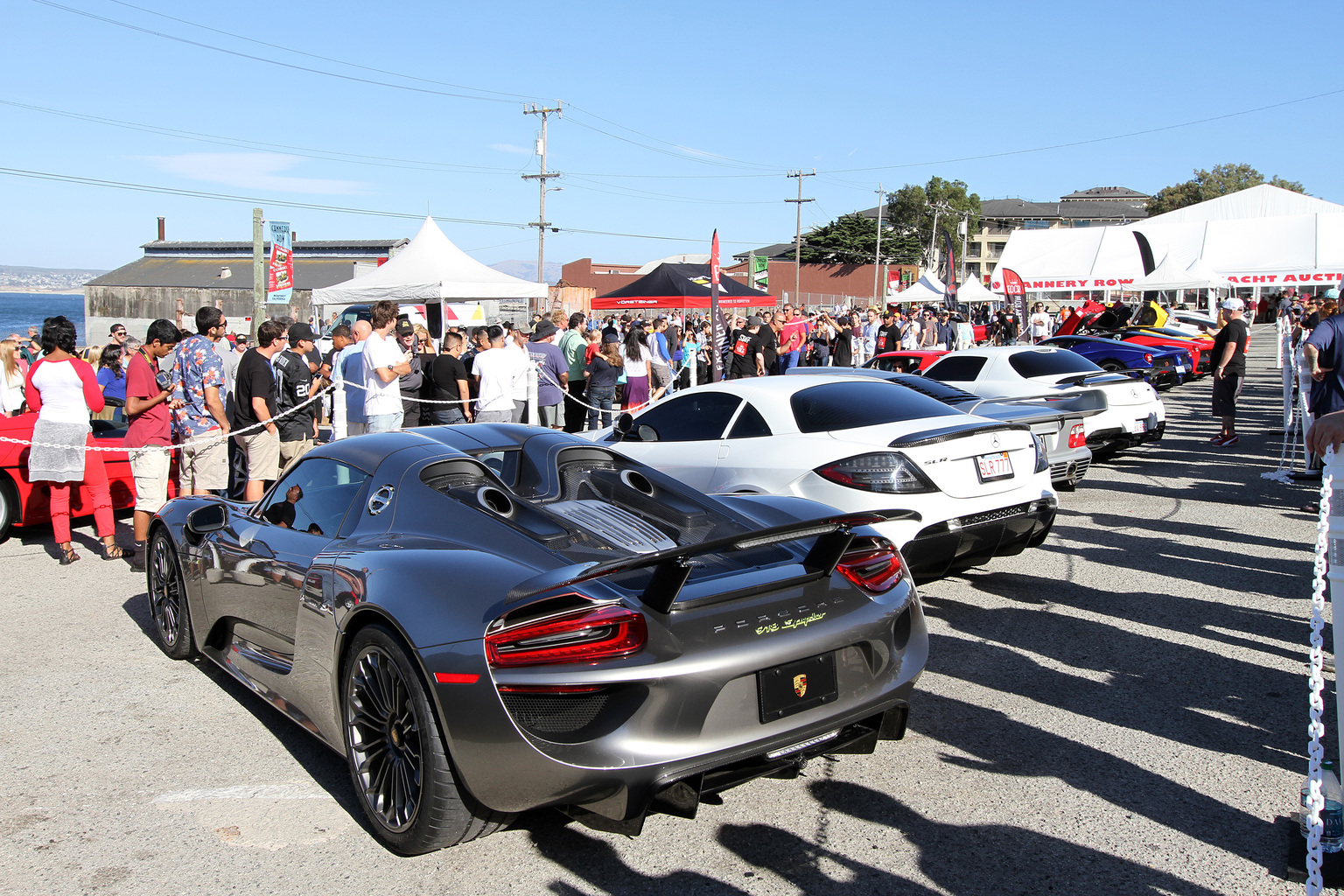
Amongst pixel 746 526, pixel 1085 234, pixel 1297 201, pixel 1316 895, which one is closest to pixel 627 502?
pixel 746 526

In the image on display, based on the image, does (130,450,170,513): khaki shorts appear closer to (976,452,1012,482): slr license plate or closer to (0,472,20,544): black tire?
(0,472,20,544): black tire

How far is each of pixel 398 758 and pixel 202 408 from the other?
5.95m

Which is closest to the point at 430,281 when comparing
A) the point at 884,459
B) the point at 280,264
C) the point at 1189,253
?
the point at 280,264

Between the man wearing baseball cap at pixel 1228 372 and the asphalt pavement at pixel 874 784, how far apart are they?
6972 mm

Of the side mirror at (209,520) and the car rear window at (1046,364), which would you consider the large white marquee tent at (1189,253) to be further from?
the side mirror at (209,520)

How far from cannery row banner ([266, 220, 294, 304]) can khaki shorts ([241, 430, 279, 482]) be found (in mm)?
6232

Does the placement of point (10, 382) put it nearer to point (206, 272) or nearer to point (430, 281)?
point (430, 281)

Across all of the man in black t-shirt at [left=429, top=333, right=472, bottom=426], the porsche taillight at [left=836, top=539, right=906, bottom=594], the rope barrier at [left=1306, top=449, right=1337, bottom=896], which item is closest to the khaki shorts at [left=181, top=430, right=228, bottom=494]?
the man in black t-shirt at [left=429, top=333, right=472, bottom=426]

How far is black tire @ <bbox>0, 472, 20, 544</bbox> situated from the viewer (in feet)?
26.1

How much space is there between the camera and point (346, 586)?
134 inches

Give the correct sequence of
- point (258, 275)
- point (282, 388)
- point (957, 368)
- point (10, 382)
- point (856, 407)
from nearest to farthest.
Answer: point (856, 407) < point (282, 388) < point (10, 382) < point (957, 368) < point (258, 275)

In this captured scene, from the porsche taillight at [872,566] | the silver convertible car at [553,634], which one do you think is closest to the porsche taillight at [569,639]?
the silver convertible car at [553,634]

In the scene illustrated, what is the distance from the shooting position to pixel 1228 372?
478 inches

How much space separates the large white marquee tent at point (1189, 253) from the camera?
3194cm
